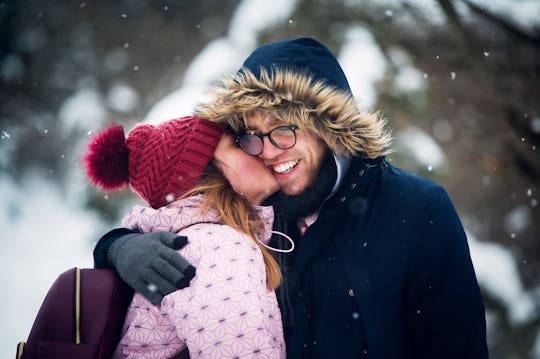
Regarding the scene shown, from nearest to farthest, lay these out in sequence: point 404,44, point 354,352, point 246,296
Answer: point 246,296 < point 354,352 < point 404,44

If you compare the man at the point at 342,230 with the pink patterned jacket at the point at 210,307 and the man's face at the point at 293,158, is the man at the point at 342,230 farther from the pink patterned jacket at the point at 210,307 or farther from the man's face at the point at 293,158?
the pink patterned jacket at the point at 210,307

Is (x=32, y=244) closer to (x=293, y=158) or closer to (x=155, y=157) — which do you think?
(x=155, y=157)

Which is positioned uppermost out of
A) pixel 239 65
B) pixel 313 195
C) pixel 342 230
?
pixel 313 195

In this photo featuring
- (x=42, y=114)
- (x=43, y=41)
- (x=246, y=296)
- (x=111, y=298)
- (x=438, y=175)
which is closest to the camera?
(x=246, y=296)

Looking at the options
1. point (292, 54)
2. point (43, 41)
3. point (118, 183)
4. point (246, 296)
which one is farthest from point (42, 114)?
point (246, 296)

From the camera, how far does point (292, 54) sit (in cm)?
200

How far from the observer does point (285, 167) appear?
77.7 inches

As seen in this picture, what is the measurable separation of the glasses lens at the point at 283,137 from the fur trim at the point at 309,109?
0.17 feet

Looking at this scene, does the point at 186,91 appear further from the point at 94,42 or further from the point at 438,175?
the point at 438,175

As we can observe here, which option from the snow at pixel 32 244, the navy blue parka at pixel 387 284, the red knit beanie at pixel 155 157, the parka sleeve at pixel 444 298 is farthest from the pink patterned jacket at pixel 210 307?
the snow at pixel 32 244

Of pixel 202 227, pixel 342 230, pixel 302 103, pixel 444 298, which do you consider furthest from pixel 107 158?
pixel 444 298

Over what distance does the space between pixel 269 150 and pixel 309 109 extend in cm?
26

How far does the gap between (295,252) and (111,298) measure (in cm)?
85

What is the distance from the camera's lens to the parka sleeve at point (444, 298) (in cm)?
171
